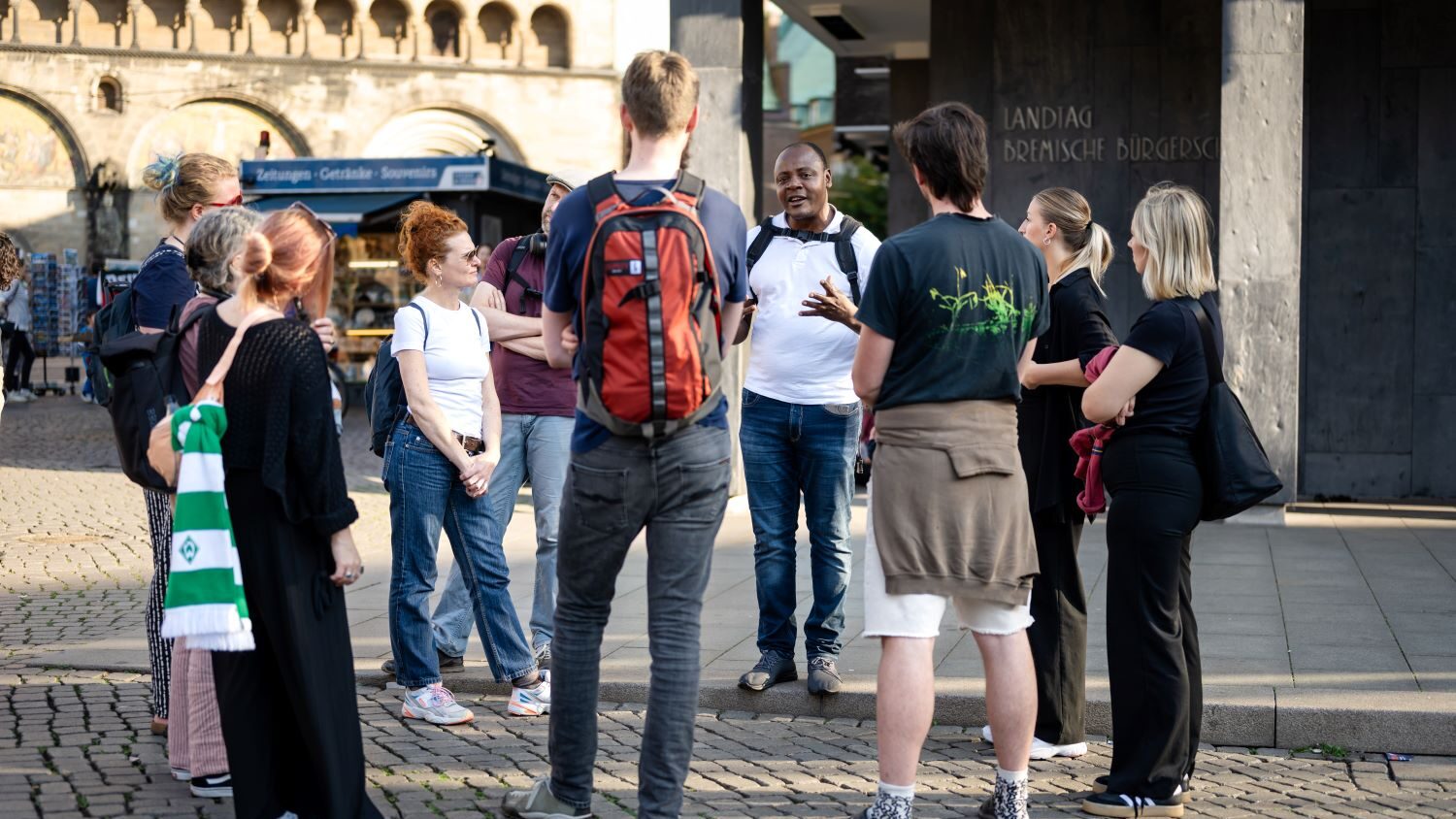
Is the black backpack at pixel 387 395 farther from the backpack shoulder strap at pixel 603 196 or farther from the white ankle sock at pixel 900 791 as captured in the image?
the white ankle sock at pixel 900 791

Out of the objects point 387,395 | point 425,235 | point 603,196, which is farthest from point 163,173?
point 603,196

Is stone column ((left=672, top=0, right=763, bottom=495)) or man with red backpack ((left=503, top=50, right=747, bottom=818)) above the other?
stone column ((left=672, top=0, right=763, bottom=495))

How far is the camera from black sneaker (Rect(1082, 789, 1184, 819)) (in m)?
4.97

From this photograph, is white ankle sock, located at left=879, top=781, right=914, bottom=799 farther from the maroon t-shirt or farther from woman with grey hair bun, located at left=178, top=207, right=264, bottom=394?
the maroon t-shirt

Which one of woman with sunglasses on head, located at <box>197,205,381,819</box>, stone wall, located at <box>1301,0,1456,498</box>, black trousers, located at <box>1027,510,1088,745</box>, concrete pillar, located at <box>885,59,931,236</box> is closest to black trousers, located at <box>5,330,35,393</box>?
concrete pillar, located at <box>885,59,931,236</box>

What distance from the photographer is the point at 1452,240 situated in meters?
13.0

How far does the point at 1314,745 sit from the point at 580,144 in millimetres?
44137

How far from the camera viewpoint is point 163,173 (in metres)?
5.86

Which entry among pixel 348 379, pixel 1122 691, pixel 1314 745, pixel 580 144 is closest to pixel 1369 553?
pixel 1314 745

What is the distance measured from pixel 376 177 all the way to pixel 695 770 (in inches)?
728

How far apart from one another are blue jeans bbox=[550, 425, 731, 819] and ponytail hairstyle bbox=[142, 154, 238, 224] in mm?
1972

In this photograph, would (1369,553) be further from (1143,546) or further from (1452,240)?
(1143,546)

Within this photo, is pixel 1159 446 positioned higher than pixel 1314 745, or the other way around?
pixel 1159 446

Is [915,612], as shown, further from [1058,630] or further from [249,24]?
[249,24]
